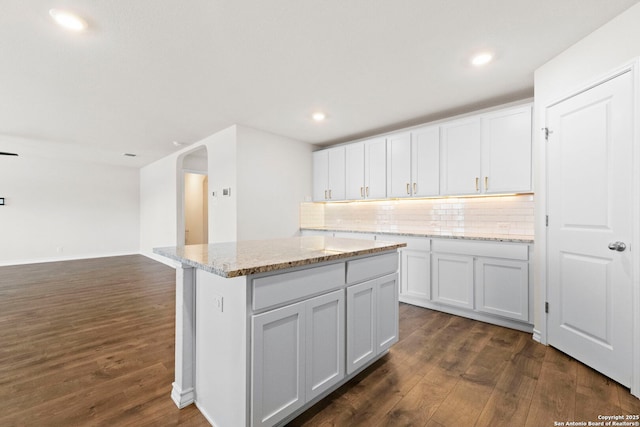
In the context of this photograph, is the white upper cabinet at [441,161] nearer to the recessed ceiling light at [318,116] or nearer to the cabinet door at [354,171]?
the cabinet door at [354,171]

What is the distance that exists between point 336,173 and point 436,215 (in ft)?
5.94

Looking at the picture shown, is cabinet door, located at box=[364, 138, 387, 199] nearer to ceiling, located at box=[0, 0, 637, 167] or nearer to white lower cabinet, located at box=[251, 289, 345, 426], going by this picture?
ceiling, located at box=[0, 0, 637, 167]

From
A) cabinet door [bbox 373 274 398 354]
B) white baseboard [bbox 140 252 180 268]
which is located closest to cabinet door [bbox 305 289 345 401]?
cabinet door [bbox 373 274 398 354]

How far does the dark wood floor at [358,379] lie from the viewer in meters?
1.65

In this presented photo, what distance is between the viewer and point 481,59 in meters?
2.48

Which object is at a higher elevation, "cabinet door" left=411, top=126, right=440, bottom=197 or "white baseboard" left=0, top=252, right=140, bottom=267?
"cabinet door" left=411, top=126, right=440, bottom=197

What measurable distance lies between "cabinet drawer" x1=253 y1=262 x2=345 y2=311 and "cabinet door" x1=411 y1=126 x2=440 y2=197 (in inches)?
96.8

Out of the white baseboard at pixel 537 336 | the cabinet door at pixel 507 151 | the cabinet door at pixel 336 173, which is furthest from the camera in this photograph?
the cabinet door at pixel 336 173

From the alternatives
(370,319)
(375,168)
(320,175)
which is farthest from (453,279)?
(320,175)

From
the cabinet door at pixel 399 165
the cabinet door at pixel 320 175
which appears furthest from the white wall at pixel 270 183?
the cabinet door at pixel 399 165

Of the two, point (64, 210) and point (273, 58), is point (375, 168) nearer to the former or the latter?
point (273, 58)

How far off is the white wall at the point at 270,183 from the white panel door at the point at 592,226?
3537 mm

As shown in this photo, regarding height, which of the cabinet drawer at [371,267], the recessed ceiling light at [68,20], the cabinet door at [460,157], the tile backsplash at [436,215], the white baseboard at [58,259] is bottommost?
the white baseboard at [58,259]

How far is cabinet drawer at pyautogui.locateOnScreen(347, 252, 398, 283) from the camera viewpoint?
191 centimetres
